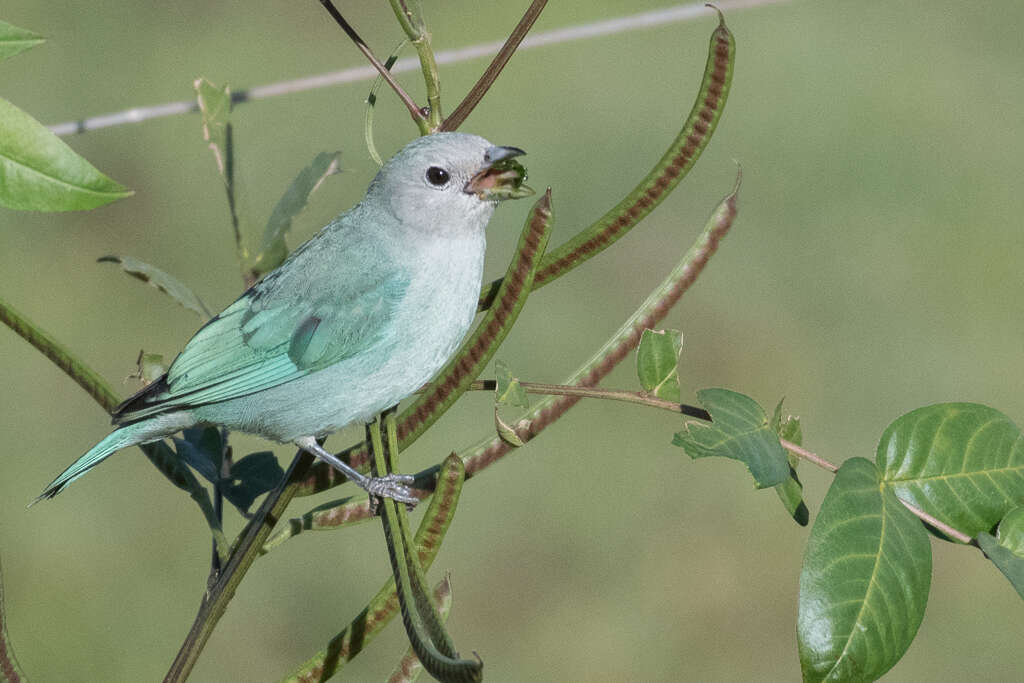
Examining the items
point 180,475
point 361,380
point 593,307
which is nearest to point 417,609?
point 180,475

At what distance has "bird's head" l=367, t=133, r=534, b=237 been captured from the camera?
2303 mm

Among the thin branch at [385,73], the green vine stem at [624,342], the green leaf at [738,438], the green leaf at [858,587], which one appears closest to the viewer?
the green leaf at [858,587]

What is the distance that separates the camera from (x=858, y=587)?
1480 mm

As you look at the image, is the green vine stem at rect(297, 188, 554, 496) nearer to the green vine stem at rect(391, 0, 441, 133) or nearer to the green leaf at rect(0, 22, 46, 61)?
the green vine stem at rect(391, 0, 441, 133)

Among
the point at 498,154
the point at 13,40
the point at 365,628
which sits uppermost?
the point at 13,40

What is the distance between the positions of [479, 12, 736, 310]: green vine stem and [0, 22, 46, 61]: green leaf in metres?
0.82

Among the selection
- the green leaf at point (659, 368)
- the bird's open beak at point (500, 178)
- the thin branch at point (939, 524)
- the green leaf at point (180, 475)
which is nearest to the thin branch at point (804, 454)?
the thin branch at point (939, 524)

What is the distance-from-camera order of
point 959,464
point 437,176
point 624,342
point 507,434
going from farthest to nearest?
1. point 437,176
2. point 624,342
3. point 507,434
4. point 959,464

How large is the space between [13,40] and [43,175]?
0.63 ft

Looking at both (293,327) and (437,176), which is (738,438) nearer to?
(437,176)

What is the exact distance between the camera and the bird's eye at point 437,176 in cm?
246

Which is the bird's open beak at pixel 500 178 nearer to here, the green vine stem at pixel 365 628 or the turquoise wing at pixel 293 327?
the turquoise wing at pixel 293 327

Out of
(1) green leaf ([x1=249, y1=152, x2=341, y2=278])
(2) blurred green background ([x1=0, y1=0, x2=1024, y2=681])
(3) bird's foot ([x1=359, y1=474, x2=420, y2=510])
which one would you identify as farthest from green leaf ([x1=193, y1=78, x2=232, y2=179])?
(2) blurred green background ([x1=0, y1=0, x2=1024, y2=681])

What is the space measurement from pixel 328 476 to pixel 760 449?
0.74 meters
